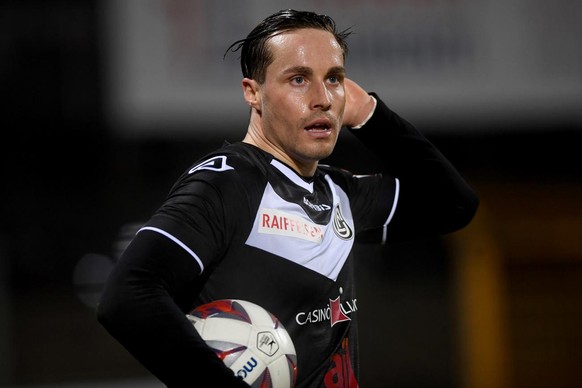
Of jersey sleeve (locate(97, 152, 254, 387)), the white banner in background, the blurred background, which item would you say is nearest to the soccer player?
jersey sleeve (locate(97, 152, 254, 387))

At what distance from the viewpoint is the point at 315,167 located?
2.98 metres

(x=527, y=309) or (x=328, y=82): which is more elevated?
(x=328, y=82)

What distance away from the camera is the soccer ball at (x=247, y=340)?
252 centimetres

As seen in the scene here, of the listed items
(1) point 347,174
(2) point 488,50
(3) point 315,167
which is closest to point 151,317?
(3) point 315,167

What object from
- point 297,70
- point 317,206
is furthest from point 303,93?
point 317,206

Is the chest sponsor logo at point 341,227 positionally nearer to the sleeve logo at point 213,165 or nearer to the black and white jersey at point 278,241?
the black and white jersey at point 278,241

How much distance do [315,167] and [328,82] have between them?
28 centimetres

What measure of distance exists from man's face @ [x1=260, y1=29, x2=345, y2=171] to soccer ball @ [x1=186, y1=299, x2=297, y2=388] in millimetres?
540

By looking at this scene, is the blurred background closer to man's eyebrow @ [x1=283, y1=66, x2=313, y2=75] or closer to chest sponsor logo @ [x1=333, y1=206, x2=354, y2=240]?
chest sponsor logo @ [x1=333, y1=206, x2=354, y2=240]

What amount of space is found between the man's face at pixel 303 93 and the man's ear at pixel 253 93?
0.02 metres

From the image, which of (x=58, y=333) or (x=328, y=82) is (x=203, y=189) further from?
(x=58, y=333)

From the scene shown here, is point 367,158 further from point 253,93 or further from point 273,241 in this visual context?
point 273,241

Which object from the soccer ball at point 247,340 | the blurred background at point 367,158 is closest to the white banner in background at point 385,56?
the blurred background at point 367,158

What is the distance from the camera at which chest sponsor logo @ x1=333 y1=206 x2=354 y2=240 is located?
2934 mm
